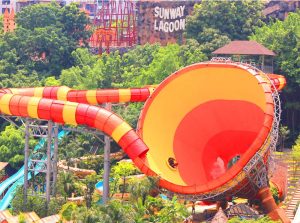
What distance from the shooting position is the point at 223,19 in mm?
59656

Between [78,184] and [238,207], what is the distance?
7.88 meters

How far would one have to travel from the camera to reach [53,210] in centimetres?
3278

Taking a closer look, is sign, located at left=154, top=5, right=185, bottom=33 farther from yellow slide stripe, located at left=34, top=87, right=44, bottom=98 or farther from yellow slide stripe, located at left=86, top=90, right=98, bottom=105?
yellow slide stripe, located at left=34, top=87, right=44, bottom=98

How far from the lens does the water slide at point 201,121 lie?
103 ft

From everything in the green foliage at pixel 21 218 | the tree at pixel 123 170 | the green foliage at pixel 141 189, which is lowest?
the tree at pixel 123 170

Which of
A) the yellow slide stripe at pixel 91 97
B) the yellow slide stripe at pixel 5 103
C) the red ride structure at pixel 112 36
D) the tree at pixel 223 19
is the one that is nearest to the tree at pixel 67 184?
the yellow slide stripe at pixel 5 103

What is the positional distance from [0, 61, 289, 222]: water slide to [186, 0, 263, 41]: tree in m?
21.0

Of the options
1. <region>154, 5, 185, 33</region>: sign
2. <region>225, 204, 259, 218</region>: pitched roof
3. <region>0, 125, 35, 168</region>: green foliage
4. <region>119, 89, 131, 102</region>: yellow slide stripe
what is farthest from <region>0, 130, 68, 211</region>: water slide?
<region>154, 5, 185, 33</region>: sign

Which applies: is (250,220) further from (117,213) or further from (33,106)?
(33,106)

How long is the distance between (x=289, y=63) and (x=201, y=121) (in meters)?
14.9

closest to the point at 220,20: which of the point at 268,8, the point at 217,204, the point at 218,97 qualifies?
the point at 268,8

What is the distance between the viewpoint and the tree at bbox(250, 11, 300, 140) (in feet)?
164

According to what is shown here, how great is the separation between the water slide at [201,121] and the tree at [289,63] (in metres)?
13.3

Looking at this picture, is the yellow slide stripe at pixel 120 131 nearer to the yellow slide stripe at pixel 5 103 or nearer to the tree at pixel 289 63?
the yellow slide stripe at pixel 5 103
